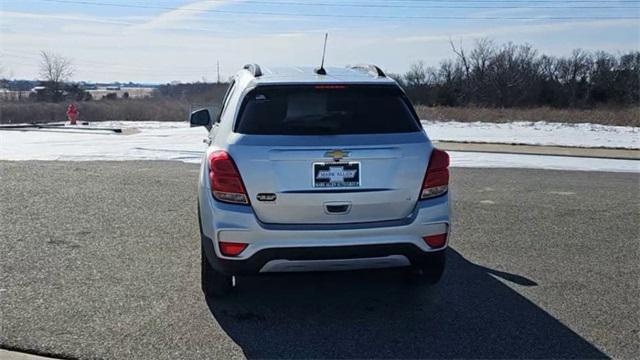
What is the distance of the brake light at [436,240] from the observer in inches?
155

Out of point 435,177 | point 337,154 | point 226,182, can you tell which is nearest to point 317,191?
point 337,154

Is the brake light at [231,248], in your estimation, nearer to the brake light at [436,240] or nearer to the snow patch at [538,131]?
the brake light at [436,240]

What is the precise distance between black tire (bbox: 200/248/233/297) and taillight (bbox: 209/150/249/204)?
Answer: 618 mm

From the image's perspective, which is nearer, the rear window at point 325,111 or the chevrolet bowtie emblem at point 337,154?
the chevrolet bowtie emblem at point 337,154

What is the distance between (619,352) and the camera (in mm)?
3598

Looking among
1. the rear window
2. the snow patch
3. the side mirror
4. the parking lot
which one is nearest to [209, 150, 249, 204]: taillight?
the rear window

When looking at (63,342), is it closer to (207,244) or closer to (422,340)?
(207,244)

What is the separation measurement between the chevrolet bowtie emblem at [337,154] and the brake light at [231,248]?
792mm

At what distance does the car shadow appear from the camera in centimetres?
359

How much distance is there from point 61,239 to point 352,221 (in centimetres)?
362

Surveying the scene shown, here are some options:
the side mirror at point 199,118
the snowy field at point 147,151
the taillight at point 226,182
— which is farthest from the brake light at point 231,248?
the snowy field at point 147,151

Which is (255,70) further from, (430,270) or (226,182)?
(430,270)

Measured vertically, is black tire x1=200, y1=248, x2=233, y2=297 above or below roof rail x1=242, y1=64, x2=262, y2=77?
below

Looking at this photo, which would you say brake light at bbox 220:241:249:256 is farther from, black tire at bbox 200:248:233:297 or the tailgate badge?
black tire at bbox 200:248:233:297
